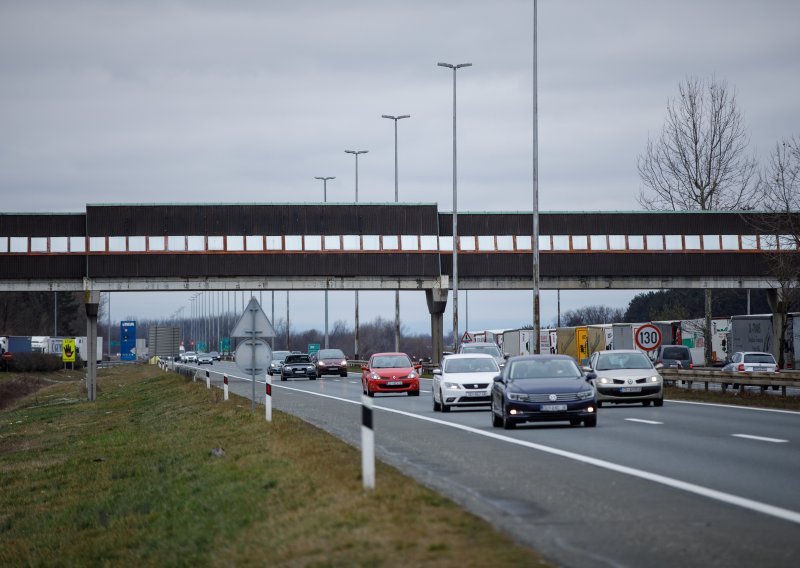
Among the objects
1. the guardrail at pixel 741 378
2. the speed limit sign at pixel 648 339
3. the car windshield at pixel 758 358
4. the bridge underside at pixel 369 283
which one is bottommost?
the guardrail at pixel 741 378

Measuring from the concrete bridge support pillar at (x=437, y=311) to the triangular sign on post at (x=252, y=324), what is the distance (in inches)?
1581

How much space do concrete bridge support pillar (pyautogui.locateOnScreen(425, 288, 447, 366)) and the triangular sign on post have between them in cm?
4015

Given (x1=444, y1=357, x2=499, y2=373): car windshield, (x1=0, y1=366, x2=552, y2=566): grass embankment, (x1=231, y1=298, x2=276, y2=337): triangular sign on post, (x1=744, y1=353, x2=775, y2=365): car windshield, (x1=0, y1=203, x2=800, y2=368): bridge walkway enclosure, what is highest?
(x1=0, y1=203, x2=800, y2=368): bridge walkway enclosure

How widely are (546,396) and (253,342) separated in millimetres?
6602

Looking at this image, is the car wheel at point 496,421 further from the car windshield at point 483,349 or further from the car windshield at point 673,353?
→ the car windshield at point 673,353

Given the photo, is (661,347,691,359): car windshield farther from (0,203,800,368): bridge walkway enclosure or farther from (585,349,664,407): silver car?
(585,349,664,407): silver car

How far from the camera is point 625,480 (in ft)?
48.8

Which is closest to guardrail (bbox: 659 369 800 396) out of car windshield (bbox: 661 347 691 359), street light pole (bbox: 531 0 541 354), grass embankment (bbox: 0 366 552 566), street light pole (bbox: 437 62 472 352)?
street light pole (bbox: 531 0 541 354)

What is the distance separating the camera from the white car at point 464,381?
33.0 metres

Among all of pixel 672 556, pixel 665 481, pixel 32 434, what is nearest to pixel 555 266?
pixel 32 434

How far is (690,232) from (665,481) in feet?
185

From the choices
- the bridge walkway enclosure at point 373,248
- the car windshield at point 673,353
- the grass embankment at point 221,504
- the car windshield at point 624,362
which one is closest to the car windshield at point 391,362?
the grass embankment at point 221,504

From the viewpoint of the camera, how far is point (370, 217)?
227ft

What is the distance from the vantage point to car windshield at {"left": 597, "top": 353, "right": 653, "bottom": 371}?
115 ft
